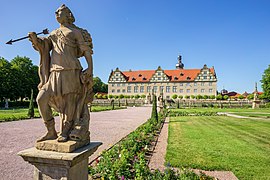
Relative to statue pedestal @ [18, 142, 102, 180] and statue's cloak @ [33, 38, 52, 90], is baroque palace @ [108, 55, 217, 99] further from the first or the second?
statue pedestal @ [18, 142, 102, 180]

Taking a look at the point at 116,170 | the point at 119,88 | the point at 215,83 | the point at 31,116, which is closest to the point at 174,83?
the point at 215,83

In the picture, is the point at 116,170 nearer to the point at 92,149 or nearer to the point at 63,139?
the point at 92,149

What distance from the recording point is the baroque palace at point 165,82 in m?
58.4

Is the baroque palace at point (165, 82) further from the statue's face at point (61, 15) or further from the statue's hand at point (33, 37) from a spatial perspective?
the statue's hand at point (33, 37)

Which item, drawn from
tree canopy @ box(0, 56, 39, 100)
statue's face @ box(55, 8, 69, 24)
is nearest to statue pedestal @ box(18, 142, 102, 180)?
statue's face @ box(55, 8, 69, 24)

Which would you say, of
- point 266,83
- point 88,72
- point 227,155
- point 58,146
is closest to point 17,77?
point 227,155

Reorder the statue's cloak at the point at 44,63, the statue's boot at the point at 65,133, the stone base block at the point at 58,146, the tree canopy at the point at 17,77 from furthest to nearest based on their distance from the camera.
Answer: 1. the tree canopy at the point at 17,77
2. the statue's cloak at the point at 44,63
3. the statue's boot at the point at 65,133
4. the stone base block at the point at 58,146

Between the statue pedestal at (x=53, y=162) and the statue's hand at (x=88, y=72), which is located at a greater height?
the statue's hand at (x=88, y=72)

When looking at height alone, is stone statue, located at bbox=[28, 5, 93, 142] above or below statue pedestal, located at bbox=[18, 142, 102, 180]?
above

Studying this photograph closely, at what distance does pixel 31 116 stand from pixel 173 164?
1589cm

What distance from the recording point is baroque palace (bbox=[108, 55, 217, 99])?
5844 centimetres

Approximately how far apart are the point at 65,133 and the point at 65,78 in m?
0.74

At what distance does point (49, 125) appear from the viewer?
266 centimetres

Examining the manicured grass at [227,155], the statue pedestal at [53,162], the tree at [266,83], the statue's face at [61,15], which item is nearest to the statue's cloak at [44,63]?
the statue's face at [61,15]
